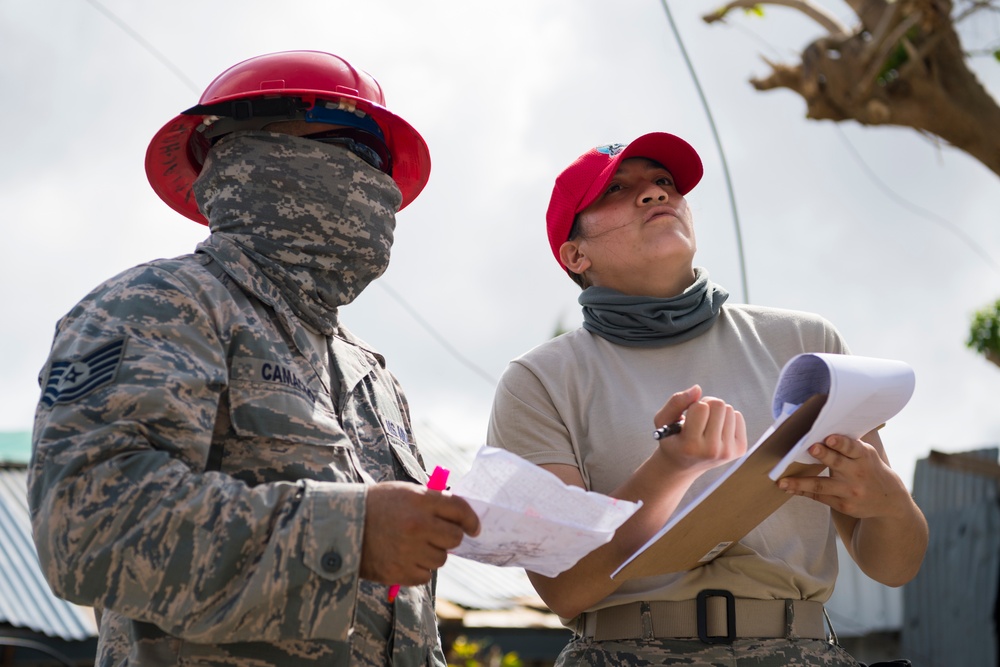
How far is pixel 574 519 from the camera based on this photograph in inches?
67.3

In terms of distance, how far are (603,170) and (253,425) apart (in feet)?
4.33

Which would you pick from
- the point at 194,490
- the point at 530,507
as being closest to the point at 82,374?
the point at 194,490

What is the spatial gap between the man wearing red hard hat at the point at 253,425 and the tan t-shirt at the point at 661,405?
0.34 m

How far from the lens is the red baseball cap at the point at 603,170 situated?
2.82 metres

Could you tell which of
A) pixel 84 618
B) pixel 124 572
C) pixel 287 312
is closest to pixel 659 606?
pixel 287 312

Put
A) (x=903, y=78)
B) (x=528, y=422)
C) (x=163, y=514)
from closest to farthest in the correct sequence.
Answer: (x=163, y=514) < (x=528, y=422) < (x=903, y=78)

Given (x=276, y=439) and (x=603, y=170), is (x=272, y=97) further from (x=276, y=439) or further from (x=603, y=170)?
(x=603, y=170)

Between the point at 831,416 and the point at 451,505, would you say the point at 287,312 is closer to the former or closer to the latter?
the point at 451,505

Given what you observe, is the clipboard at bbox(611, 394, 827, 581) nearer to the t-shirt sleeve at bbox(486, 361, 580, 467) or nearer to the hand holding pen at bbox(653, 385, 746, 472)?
the hand holding pen at bbox(653, 385, 746, 472)

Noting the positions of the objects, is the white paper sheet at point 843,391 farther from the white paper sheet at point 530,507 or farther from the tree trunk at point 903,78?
the tree trunk at point 903,78

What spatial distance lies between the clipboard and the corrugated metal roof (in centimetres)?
506

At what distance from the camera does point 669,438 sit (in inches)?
82.0

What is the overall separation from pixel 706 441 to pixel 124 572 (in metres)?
1.10

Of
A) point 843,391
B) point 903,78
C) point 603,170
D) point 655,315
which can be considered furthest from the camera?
point 903,78
